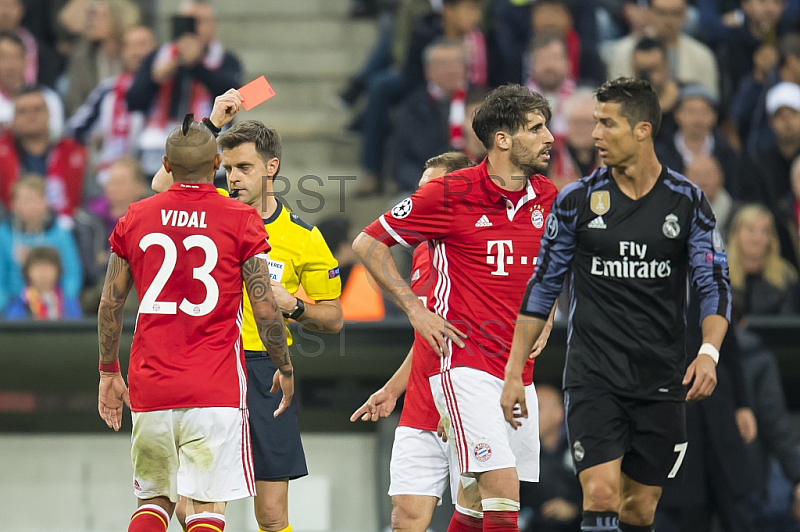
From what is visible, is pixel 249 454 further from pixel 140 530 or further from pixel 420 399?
pixel 420 399

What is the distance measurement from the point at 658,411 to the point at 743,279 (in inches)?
156

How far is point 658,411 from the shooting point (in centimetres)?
612

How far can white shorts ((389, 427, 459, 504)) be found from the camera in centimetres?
618

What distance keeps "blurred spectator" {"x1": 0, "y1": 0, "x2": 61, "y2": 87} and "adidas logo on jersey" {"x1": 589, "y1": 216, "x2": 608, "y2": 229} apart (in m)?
7.79

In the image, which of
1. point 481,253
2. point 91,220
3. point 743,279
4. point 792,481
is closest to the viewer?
point 481,253

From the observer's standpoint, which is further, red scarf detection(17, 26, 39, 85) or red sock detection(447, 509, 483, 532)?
red scarf detection(17, 26, 39, 85)

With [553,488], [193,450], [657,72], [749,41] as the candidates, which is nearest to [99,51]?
[657,72]

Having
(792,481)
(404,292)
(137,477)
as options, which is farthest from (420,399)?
(792,481)

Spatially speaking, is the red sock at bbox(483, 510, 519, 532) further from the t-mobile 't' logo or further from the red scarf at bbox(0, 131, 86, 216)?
the red scarf at bbox(0, 131, 86, 216)

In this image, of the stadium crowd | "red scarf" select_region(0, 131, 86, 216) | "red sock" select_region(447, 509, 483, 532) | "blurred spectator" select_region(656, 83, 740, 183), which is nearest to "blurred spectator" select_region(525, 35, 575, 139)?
the stadium crowd

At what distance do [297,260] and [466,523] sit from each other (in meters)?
1.54

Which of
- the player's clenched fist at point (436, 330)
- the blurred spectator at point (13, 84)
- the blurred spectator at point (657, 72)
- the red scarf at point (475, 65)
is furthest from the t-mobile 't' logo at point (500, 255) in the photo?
the blurred spectator at point (13, 84)

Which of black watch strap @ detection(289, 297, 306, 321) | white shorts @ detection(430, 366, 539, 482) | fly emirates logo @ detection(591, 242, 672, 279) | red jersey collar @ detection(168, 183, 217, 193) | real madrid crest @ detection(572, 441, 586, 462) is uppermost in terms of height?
red jersey collar @ detection(168, 183, 217, 193)

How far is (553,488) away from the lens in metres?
8.79
